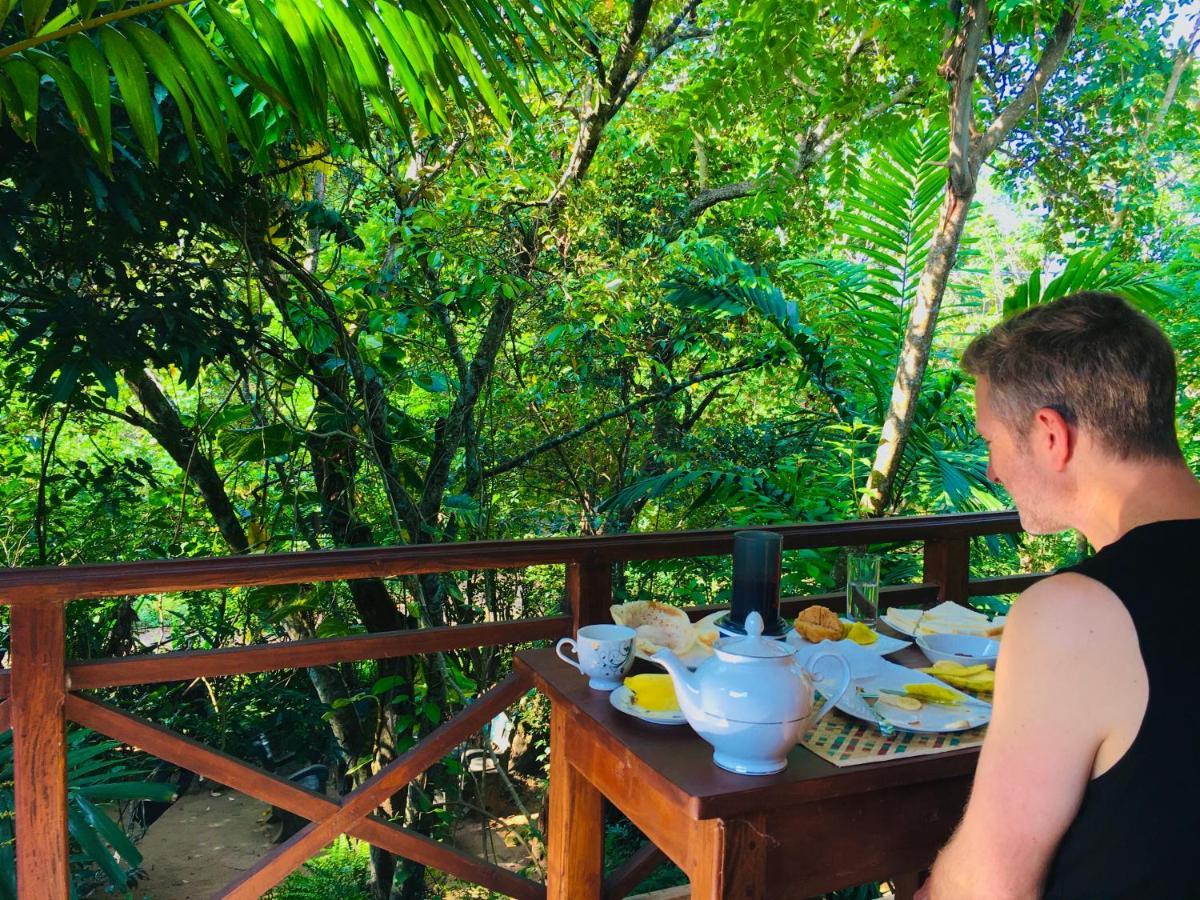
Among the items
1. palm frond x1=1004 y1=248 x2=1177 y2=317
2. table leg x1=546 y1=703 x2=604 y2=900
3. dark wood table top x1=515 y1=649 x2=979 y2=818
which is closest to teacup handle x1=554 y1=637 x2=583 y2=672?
table leg x1=546 y1=703 x2=604 y2=900

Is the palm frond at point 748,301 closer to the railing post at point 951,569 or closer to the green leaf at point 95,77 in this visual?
the railing post at point 951,569

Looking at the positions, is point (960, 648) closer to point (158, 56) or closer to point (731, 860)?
point (731, 860)

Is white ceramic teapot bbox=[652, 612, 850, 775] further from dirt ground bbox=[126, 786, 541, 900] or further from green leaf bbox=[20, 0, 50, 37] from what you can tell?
dirt ground bbox=[126, 786, 541, 900]

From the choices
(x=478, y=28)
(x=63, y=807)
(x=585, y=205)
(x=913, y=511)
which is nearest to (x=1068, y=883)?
(x=478, y=28)

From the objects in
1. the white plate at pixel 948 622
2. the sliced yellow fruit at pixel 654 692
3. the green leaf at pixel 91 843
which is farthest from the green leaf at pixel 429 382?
the sliced yellow fruit at pixel 654 692

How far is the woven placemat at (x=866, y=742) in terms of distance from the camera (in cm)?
111

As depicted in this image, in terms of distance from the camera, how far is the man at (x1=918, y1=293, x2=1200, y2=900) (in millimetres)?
796

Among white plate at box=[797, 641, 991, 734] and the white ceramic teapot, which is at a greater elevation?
the white ceramic teapot

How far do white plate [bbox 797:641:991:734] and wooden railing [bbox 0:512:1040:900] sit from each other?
0.57 meters

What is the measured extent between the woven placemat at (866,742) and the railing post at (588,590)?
0.76 metres

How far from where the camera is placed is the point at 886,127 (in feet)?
11.4

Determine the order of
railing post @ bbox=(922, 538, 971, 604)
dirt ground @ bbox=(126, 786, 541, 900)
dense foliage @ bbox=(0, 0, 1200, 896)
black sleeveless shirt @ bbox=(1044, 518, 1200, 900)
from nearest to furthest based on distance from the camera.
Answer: black sleeveless shirt @ bbox=(1044, 518, 1200, 900) → railing post @ bbox=(922, 538, 971, 604) → dense foliage @ bbox=(0, 0, 1200, 896) → dirt ground @ bbox=(126, 786, 541, 900)

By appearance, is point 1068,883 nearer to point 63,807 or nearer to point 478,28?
point 478,28

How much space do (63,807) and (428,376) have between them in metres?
1.88
